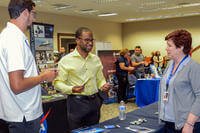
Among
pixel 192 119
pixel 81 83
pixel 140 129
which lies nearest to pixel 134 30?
pixel 81 83

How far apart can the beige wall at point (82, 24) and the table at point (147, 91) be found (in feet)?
13.5

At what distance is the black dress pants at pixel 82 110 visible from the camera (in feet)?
8.02

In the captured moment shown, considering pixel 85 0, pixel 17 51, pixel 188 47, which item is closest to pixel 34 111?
pixel 17 51

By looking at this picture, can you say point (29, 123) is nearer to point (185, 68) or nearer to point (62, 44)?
point (185, 68)

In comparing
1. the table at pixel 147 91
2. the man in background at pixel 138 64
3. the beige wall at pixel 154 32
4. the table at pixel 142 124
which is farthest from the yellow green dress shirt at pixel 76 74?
the beige wall at pixel 154 32

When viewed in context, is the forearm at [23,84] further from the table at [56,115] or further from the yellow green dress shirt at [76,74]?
the table at [56,115]

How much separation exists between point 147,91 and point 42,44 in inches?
112

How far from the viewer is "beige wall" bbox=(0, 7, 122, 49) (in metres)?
8.78

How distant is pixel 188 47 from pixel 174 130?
25.5 inches

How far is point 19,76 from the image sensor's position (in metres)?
1.41

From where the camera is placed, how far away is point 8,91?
1508 millimetres

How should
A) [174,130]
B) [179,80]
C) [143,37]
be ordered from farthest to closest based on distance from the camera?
[143,37] → [174,130] → [179,80]

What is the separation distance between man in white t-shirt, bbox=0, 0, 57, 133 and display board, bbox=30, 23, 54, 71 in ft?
8.74

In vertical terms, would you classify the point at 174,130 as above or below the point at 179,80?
below
